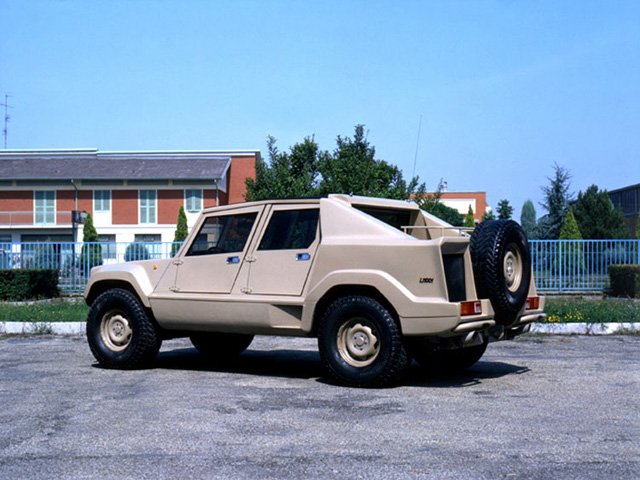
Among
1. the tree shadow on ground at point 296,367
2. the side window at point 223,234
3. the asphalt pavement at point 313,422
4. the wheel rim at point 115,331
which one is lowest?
the tree shadow on ground at point 296,367

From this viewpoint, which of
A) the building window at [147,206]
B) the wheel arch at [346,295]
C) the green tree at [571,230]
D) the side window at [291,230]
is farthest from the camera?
the building window at [147,206]

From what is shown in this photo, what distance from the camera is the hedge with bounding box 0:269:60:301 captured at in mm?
23062

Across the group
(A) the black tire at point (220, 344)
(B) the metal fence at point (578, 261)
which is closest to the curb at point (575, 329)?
(A) the black tire at point (220, 344)

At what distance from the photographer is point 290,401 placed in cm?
750

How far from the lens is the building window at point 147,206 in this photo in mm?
57188

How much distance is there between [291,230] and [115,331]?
105 inches

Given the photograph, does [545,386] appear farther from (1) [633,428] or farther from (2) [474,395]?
(1) [633,428]

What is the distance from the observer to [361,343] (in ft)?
27.1

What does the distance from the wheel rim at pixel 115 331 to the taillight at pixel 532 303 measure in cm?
457

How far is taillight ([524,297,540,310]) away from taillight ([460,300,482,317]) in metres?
1.20

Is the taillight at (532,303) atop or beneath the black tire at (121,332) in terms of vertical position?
atop

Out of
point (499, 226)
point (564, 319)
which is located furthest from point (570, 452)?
point (564, 319)

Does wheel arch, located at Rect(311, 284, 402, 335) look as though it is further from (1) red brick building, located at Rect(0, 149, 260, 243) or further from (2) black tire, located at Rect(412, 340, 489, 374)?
(1) red brick building, located at Rect(0, 149, 260, 243)

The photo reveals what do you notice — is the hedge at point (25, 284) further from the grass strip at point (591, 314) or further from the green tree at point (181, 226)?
the green tree at point (181, 226)
